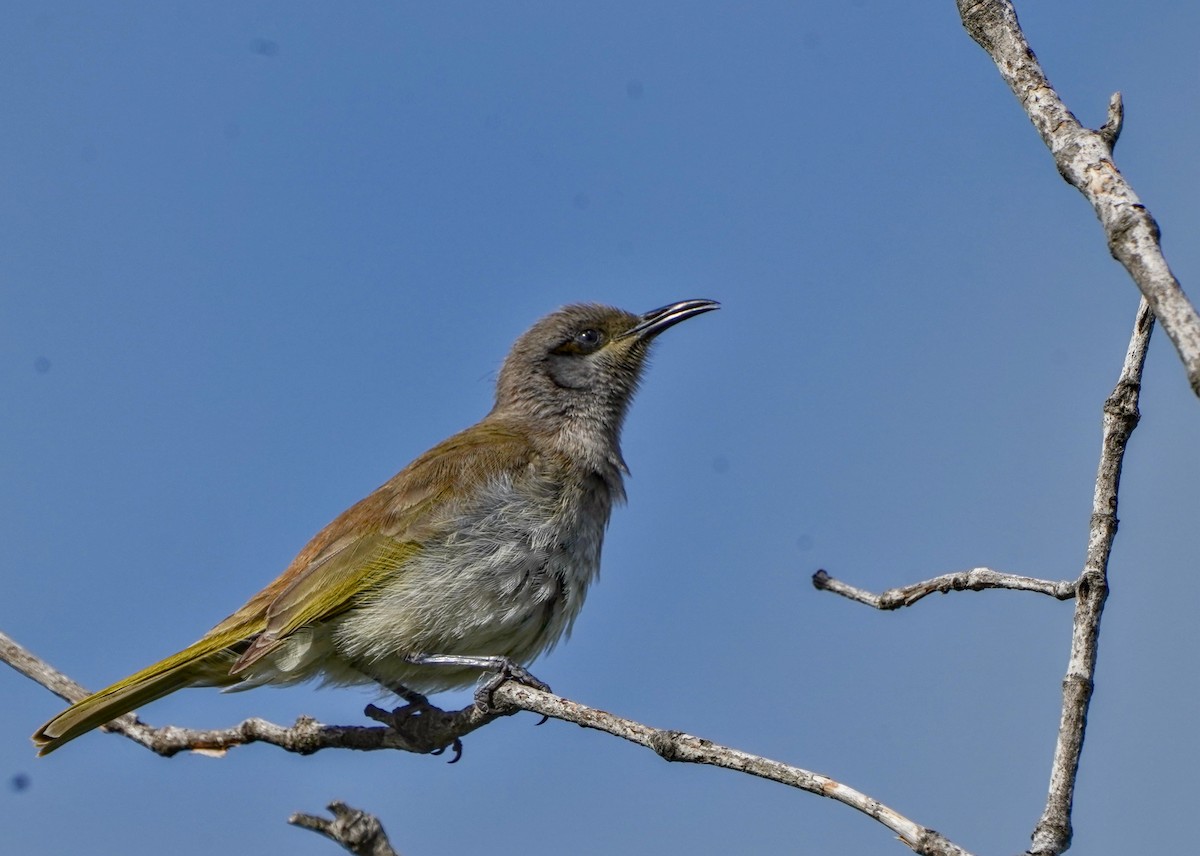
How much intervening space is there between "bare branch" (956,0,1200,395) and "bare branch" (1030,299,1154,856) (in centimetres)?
67

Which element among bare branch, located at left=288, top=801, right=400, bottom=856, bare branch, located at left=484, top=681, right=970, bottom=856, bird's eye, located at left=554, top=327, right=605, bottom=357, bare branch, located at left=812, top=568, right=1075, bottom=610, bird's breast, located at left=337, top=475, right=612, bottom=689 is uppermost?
bird's eye, located at left=554, top=327, right=605, bottom=357

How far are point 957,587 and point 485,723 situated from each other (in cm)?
289

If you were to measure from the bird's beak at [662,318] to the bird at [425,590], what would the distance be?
153 centimetres

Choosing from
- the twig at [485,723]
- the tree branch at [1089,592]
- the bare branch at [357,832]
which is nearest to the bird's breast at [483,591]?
the twig at [485,723]

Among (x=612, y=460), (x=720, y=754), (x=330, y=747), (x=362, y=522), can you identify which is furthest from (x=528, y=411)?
(x=720, y=754)

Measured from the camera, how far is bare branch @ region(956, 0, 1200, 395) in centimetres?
278

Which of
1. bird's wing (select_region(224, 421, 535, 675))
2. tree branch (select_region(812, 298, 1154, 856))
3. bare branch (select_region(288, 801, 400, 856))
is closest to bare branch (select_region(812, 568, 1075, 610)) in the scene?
tree branch (select_region(812, 298, 1154, 856))

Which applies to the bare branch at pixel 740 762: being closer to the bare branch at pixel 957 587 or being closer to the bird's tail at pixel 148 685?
the bare branch at pixel 957 587

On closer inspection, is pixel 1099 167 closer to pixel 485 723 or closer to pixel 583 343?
pixel 485 723

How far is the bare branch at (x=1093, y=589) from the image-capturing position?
363 cm

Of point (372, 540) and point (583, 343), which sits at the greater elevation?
point (583, 343)

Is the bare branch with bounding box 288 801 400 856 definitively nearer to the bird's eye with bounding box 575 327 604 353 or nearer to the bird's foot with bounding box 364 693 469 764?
the bird's foot with bounding box 364 693 469 764

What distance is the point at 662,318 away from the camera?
9.34 metres

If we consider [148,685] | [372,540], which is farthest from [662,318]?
[148,685]
